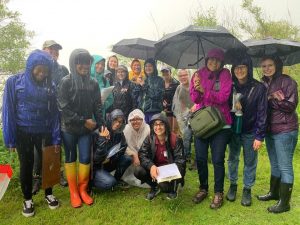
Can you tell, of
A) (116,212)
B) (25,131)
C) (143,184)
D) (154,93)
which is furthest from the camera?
(154,93)

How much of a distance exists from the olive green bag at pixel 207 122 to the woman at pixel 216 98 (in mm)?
91

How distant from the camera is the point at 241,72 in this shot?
13.2 ft

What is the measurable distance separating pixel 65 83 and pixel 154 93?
189 centimetres

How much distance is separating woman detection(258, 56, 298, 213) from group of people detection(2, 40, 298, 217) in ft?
0.04

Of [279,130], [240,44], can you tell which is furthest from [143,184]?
[240,44]

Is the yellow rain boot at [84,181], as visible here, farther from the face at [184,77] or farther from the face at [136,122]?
the face at [184,77]

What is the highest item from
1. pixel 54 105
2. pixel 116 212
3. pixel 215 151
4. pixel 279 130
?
pixel 54 105

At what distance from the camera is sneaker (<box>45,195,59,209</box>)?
4.25 m

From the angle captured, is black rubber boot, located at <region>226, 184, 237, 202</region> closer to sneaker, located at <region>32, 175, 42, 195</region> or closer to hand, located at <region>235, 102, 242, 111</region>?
hand, located at <region>235, 102, 242, 111</region>

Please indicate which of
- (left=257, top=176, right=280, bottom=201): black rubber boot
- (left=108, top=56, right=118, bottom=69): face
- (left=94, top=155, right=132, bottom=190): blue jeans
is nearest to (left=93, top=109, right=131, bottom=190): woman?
(left=94, top=155, right=132, bottom=190): blue jeans

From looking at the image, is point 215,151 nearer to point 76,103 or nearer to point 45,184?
point 76,103

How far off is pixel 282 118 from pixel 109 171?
262 cm

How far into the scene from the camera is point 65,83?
160 inches

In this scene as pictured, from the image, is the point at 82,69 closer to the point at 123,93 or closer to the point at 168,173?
the point at 123,93
